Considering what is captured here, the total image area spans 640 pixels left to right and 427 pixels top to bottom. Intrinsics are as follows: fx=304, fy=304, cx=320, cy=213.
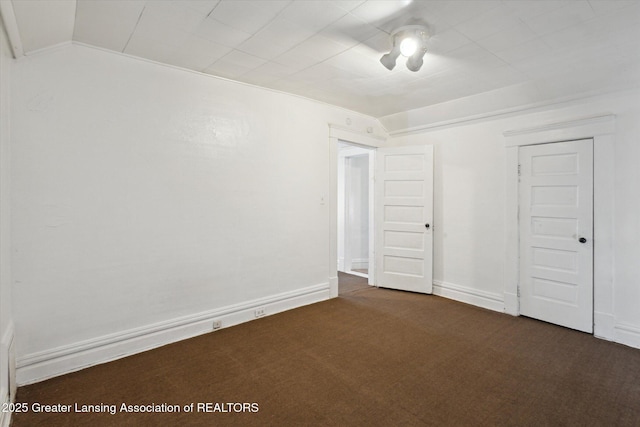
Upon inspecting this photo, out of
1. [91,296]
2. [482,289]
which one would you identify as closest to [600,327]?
[482,289]

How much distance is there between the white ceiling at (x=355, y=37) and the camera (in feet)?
6.42

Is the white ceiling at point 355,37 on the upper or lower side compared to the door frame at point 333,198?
upper

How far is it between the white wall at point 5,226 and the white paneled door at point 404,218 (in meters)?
4.08

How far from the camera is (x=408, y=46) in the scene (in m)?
2.24

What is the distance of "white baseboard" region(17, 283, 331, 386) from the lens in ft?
7.32

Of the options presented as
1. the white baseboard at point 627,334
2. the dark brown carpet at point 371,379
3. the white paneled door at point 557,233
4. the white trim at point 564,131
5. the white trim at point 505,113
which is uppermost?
the white trim at point 505,113

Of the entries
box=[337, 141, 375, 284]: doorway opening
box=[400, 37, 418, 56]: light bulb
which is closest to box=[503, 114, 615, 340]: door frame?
box=[400, 37, 418, 56]: light bulb

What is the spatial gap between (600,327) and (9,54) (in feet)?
18.0


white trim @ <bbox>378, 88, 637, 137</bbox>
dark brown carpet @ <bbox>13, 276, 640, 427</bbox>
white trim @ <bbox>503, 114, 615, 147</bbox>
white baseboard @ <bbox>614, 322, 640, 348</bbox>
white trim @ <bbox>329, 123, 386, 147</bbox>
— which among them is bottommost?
dark brown carpet @ <bbox>13, 276, 640, 427</bbox>

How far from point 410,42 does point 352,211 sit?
4362 mm

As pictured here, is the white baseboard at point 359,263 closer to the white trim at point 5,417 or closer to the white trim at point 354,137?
the white trim at point 354,137

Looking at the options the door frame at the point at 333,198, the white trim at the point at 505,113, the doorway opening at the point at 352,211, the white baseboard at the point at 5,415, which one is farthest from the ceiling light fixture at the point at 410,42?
the doorway opening at the point at 352,211

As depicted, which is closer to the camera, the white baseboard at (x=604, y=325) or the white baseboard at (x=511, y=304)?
the white baseboard at (x=604, y=325)

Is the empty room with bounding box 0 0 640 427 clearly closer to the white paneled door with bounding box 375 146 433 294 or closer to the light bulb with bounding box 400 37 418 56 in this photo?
the light bulb with bounding box 400 37 418 56
